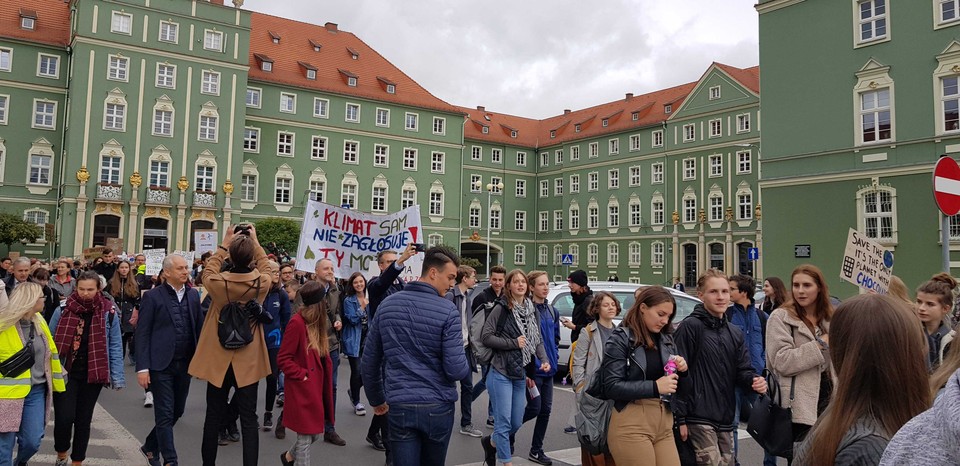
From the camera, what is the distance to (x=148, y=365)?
Answer: 604 centimetres

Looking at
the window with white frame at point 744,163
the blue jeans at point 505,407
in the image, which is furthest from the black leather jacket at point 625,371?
the window with white frame at point 744,163

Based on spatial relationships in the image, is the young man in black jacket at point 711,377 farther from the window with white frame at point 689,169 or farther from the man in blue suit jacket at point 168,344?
the window with white frame at point 689,169

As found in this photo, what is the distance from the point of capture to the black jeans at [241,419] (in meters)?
5.69

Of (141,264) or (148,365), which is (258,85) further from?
(148,365)

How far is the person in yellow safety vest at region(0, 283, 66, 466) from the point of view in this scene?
5.08m

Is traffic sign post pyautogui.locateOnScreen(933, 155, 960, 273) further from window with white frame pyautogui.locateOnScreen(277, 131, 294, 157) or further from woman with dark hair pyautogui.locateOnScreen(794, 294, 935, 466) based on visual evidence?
window with white frame pyautogui.locateOnScreen(277, 131, 294, 157)

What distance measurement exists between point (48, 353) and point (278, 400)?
486 cm

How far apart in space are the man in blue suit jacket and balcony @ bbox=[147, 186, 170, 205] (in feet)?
141

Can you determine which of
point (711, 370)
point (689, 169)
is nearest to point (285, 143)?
point (689, 169)

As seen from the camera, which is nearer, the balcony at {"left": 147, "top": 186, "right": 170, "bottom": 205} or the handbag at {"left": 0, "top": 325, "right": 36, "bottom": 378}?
the handbag at {"left": 0, "top": 325, "right": 36, "bottom": 378}

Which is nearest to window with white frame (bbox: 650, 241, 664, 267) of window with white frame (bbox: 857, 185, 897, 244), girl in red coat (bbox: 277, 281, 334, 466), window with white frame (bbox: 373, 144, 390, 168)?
window with white frame (bbox: 373, 144, 390, 168)

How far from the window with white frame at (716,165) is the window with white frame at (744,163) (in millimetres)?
1428

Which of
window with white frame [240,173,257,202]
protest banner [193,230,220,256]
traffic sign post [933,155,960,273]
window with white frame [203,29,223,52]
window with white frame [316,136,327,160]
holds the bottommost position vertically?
protest banner [193,230,220,256]

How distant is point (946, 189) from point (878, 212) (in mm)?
18703
